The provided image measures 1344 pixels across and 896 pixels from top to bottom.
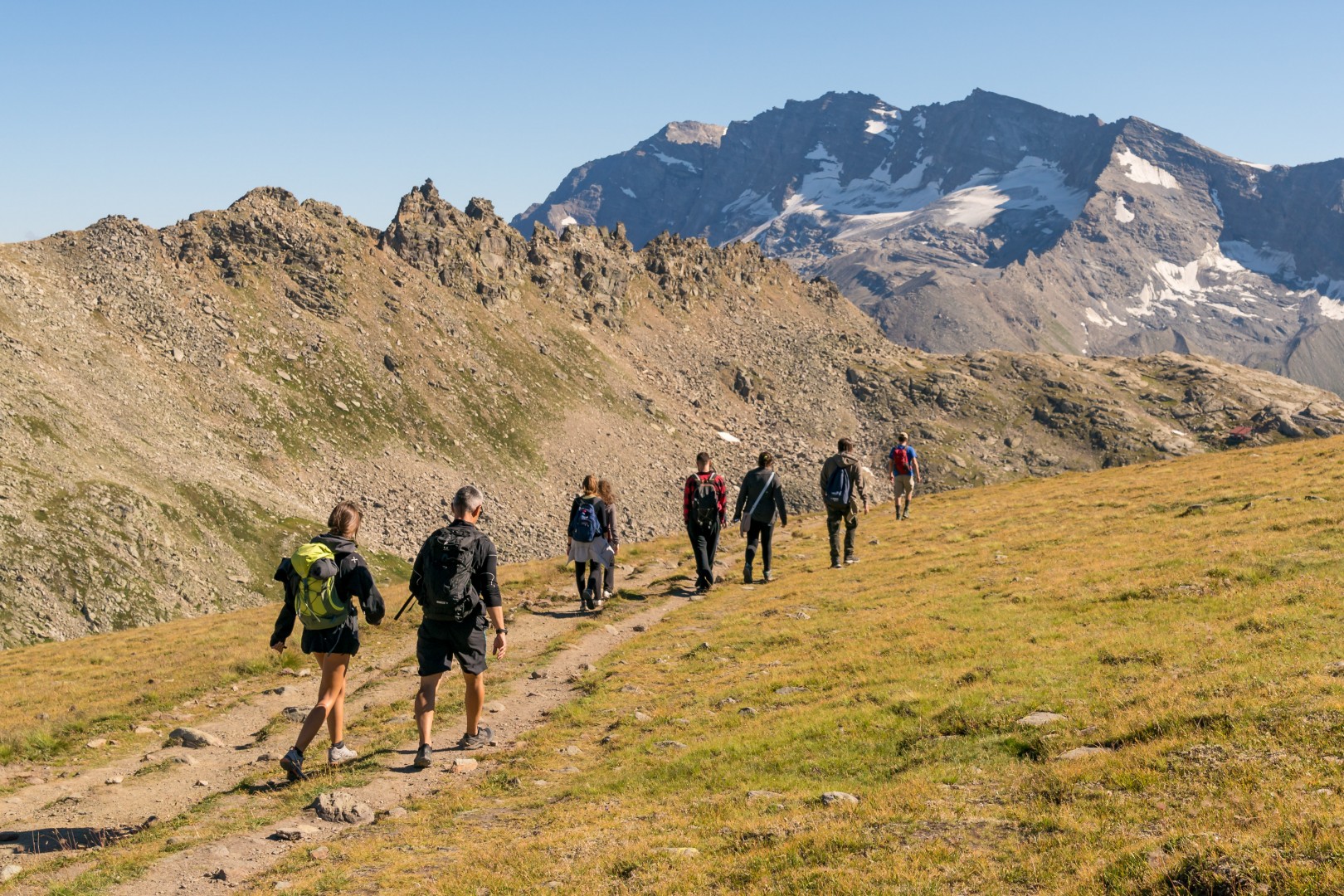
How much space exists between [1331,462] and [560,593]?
93.4 feet

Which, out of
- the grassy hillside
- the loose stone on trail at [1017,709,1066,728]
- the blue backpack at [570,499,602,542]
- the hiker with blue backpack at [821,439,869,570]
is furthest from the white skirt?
the loose stone on trail at [1017,709,1066,728]

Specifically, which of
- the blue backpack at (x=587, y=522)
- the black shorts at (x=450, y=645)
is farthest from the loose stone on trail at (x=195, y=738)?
the blue backpack at (x=587, y=522)

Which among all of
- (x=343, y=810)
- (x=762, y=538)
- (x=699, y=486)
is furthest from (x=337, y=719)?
(x=762, y=538)

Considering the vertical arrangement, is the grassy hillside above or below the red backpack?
below

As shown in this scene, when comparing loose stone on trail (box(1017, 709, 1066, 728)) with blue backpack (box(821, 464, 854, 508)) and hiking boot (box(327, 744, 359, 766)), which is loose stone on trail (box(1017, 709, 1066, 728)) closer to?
hiking boot (box(327, 744, 359, 766))

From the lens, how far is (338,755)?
14.4 m

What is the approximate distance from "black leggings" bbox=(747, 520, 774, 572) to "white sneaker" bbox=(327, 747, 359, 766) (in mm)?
15402

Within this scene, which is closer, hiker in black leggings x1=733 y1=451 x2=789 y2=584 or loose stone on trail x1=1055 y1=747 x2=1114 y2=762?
loose stone on trail x1=1055 y1=747 x2=1114 y2=762

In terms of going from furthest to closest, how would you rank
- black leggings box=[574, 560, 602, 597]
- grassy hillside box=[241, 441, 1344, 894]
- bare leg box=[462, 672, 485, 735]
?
1. black leggings box=[574, 560, 602, 597]
2. bare leg box=[462, 672, 485, 735]
3. grassy hillside box=[241, 441, 1344, 894]

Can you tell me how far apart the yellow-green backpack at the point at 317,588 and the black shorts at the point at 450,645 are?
1292 mm

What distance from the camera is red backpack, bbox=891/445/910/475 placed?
1553 inches

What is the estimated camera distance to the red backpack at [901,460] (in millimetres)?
39444

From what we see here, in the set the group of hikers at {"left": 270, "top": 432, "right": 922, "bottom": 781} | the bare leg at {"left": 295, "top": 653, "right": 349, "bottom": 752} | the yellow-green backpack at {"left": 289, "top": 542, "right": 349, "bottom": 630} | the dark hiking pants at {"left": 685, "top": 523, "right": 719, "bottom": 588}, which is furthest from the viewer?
the dark hiking pants at {"left": 685, "top": 523, "right": 719, "bottom": 588}

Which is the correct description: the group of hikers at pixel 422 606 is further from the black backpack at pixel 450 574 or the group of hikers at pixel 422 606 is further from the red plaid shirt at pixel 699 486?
the red plaid shirt at pixel 699 486
